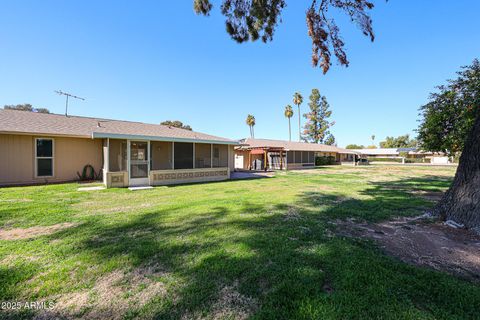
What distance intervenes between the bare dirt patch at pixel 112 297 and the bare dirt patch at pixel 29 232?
2505 mm

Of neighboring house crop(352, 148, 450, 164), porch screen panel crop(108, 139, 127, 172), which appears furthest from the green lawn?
neighboring house crop(352, 148, 450, 164)

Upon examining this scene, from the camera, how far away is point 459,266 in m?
3.03

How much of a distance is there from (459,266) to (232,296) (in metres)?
3.27

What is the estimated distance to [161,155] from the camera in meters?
13.3

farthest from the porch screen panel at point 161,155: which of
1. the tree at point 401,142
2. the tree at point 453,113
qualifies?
the tree at point 401,142

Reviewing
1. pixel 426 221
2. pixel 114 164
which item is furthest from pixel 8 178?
pixel 426 221

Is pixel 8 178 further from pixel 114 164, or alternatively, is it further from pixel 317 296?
pixel 317 296

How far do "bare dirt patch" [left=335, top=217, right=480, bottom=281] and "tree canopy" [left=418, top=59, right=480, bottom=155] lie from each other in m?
7.92

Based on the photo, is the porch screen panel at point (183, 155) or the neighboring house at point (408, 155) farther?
the neighboring house at point (408, 155)

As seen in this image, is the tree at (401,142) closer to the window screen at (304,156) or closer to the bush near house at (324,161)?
the bush near house at (324,161)

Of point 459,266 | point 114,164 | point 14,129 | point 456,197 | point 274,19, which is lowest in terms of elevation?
point 459,266

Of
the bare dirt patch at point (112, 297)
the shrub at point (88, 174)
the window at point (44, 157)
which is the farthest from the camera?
the shrub at point (88, 174)

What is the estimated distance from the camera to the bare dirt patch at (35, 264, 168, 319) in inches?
82.9

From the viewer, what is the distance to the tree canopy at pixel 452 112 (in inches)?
385
